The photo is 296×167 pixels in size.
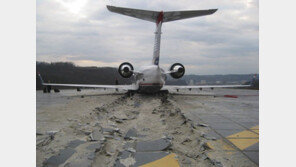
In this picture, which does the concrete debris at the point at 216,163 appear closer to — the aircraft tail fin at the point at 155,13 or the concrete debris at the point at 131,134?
the concrete debris at the point at 131,134

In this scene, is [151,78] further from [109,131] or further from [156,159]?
[156,159]

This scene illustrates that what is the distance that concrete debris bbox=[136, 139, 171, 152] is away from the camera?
14.1 ft

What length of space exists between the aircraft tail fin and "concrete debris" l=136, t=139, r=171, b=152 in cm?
1508

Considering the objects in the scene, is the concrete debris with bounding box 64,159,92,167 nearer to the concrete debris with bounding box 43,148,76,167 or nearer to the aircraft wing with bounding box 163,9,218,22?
the concrete debris with bounding box 43,148,76,167

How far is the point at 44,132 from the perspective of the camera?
553 cm

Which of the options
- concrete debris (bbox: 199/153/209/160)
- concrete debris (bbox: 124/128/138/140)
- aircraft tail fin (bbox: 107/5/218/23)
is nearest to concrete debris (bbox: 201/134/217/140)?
concrete debris (bbox: 199/153/209/160)

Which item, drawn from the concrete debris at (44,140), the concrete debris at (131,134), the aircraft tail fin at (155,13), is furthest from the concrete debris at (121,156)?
the aircraft tail fin at (155,13)

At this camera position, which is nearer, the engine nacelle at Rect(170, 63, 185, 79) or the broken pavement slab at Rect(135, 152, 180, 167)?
the broken pavement slab at Rect(135, 152, 180, 167)

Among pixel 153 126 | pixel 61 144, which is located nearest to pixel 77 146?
pixel 61 144

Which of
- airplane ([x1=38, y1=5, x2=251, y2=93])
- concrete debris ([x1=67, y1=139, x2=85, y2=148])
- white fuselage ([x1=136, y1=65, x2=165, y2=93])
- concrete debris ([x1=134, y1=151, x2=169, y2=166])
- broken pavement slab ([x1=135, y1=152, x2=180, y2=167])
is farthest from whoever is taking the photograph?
airplane ([x1=38, y1=5, x2=251, y2=93])

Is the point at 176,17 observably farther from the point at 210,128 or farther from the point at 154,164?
the point at 154,164

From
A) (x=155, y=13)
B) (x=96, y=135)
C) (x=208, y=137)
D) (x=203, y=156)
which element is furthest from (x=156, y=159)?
(x=155, y=13)

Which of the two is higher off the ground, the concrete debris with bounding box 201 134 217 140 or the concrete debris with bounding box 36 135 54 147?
the concrete debris with bounding box 201 134 217 140

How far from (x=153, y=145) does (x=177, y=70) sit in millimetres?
13084
